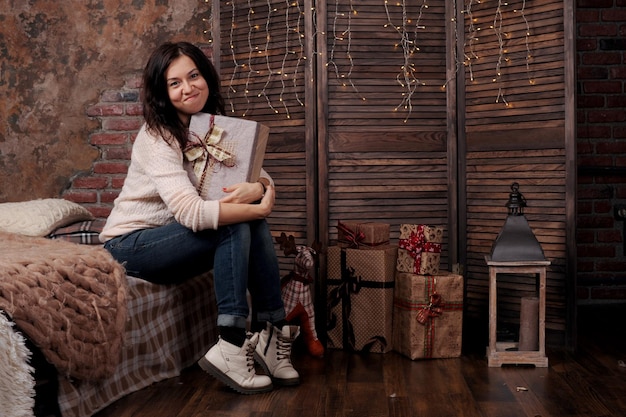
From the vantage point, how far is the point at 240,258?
2209 mm

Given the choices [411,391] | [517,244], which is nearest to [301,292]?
[411,391]

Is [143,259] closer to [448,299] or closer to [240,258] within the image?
[240,258]

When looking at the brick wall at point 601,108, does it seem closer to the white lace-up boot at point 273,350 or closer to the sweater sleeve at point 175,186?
the white lace-up boot at point 273,350

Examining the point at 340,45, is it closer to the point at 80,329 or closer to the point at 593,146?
the point at 593,146

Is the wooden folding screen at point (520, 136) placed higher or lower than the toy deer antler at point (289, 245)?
higher

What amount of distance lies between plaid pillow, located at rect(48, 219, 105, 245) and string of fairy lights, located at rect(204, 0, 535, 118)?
2.67 ft

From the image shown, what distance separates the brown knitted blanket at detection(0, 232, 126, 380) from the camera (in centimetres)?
177

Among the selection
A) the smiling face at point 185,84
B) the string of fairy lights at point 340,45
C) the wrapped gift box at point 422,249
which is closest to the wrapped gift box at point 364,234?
the wrapped gift box at point 422,249

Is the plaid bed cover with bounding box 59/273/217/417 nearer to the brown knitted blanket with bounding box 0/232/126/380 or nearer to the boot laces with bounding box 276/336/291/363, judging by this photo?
the brown knitted blanket with bounding box 0/232/126/380

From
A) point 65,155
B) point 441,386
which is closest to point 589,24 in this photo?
point 441,386

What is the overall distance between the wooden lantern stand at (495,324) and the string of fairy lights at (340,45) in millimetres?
707

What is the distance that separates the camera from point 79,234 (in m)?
2.86

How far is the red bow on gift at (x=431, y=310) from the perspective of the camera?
105 inches

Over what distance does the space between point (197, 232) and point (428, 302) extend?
2.96 ft
